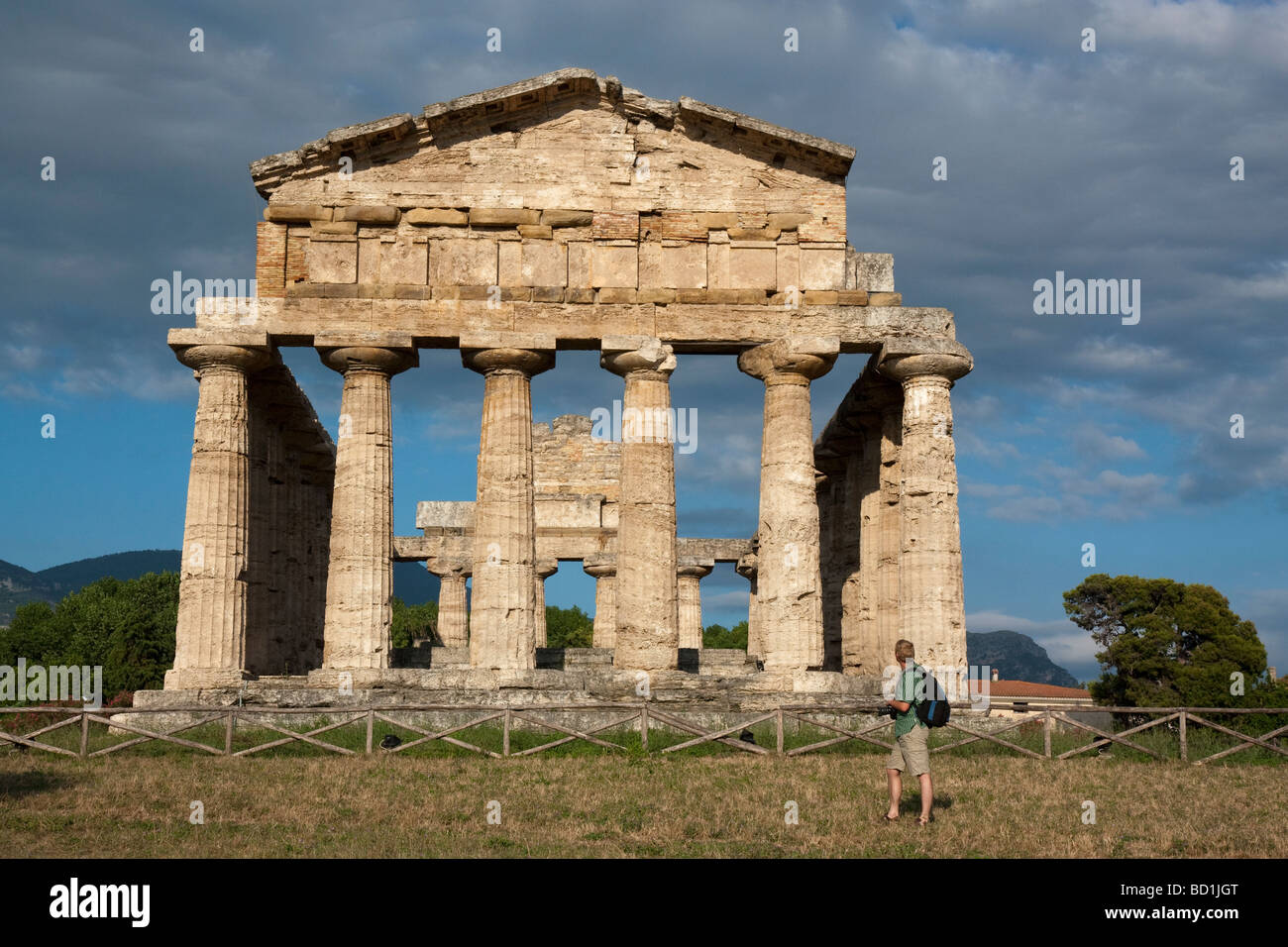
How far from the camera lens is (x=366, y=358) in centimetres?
3041

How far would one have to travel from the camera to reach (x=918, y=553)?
30.3m

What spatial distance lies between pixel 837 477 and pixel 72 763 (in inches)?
1021

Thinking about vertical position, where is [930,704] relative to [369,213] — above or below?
below

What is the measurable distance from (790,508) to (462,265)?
373 inches

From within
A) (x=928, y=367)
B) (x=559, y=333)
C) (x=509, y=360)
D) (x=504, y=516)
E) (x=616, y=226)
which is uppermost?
(x=616, y=226)

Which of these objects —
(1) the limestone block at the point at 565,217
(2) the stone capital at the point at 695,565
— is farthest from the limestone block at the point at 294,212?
(2) the stone capital at the point at 695,565

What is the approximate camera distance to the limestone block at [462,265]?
31078 millimetres

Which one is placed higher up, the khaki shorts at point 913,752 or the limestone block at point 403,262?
the limestone block at point 403,262

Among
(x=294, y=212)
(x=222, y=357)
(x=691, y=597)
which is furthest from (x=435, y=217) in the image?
(x=691, y=597)

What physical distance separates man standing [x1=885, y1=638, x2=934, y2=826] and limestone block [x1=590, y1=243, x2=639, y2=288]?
15.9 metres

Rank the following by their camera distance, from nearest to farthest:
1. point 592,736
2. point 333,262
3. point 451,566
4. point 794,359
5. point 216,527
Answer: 1. point 592,736
2. point 216,527
3. point 794,359
4. point 333,262
5. point 451,566

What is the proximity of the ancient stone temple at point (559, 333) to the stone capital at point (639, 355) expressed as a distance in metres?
0.05

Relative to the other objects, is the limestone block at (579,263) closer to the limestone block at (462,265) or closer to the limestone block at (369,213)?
the limestone block at (462,265)

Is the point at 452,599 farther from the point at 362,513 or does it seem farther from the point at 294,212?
the point at 294,212
